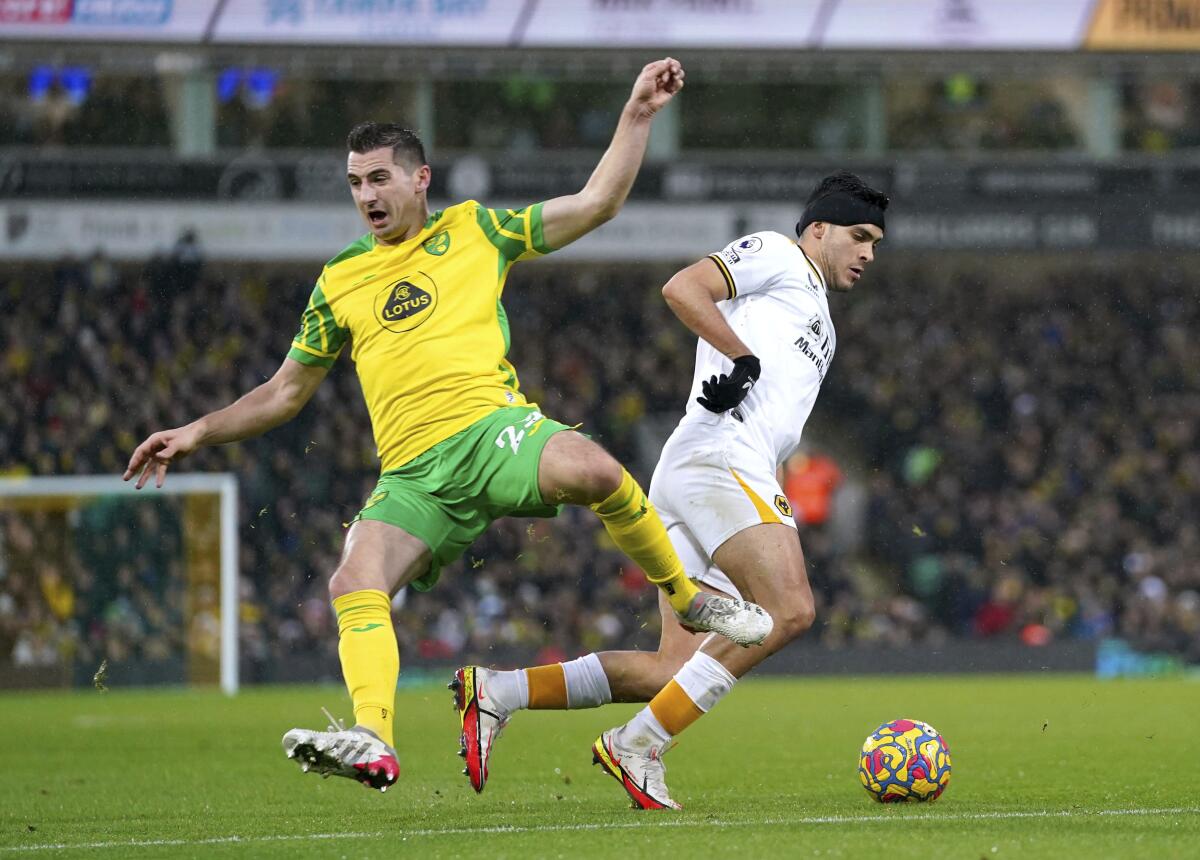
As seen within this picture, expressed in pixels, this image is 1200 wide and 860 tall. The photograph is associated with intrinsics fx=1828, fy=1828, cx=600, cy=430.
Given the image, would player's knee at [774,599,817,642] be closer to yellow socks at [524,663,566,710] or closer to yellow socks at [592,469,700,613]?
yellow socks at [592,469,700,613]

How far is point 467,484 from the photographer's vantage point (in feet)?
19.7

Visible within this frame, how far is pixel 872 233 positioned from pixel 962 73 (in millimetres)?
19111

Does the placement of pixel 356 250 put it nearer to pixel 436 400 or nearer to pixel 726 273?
pixel 436 400

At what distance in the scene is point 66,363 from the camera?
2334 cm

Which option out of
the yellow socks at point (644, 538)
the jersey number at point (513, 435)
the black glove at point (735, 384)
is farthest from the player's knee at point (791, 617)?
the jersey number at point (513, 435)

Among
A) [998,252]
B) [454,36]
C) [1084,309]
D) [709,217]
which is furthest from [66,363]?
[1084,309]

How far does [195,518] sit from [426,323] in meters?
14.8

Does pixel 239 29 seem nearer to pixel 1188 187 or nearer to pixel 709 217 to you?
pixel 709 217

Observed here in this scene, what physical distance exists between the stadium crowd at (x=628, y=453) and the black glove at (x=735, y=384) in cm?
1248

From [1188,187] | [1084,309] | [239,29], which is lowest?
[1084,309]

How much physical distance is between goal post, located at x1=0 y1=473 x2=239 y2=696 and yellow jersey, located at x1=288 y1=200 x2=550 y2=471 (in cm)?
1400

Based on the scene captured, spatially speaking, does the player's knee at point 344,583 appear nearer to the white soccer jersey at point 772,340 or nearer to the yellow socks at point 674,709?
the yellow socks at point 674,709

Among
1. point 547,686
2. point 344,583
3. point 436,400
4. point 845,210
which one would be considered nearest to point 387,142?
point 436,400

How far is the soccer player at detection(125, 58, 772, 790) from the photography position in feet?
19.2
